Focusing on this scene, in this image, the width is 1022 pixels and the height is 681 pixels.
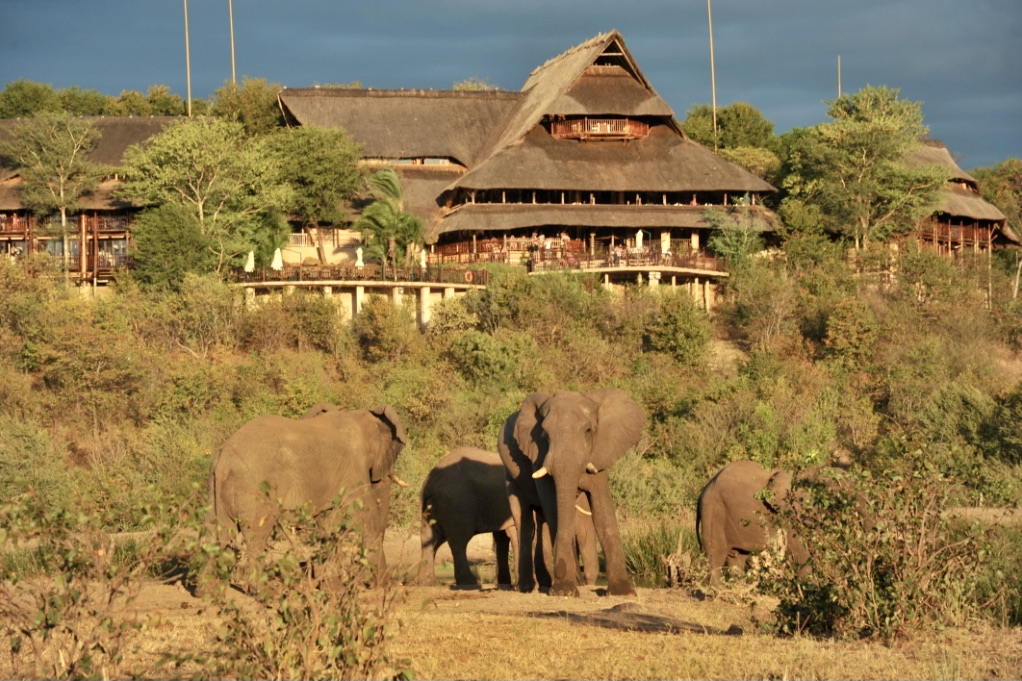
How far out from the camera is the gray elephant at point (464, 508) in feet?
61.7

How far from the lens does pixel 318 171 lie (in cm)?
4722

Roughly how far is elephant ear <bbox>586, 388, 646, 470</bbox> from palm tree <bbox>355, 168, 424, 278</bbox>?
2836cm

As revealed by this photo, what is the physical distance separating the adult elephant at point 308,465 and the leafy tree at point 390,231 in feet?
91.3

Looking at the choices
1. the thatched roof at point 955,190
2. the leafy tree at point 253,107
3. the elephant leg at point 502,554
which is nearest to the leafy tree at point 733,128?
the thatched roof at point 955,190

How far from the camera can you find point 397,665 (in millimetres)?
9422

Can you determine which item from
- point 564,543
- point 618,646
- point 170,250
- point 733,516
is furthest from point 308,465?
point 170,250

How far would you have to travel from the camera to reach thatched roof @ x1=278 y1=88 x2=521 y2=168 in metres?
51.6

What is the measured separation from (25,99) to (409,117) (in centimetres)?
2027

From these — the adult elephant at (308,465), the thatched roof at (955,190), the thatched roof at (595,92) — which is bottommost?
the adult elephant at (308,465)

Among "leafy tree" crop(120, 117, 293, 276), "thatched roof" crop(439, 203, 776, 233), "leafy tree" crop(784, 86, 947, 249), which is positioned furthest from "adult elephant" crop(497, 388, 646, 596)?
"leafy tree" crop(784, 86, 947, 249)

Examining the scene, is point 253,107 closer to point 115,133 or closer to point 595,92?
point 115,133

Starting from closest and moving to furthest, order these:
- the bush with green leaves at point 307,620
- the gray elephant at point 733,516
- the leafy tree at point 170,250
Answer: the bush with green leaves at point 307,620 < the gray elephant at point 733,516 < the leafy tree at point 170,250

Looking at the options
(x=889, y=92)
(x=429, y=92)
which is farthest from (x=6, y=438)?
(x=889, y=92)

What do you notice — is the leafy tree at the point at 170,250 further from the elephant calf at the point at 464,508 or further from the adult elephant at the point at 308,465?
the adult elephant at the point at 308,465
